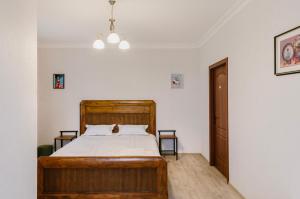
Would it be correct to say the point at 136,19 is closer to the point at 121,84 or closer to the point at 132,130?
the point at 121,84

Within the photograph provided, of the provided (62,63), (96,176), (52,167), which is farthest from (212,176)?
(62,63)

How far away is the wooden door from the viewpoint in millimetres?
3881

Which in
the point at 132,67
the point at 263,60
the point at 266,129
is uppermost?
the point at 132,67

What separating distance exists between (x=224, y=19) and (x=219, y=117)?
5.54 ft

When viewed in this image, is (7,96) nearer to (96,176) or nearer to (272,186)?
(96,176)

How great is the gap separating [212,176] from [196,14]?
2.61 meters

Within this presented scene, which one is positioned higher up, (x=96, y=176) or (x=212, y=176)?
(x=96, y=176)

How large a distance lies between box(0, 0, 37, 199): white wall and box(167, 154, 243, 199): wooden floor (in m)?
2.29

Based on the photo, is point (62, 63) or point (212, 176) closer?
point (212, 176)

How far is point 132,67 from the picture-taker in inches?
212

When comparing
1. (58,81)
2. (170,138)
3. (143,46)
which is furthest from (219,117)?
(58,81)

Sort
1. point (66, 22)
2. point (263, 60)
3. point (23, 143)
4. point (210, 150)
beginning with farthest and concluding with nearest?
point (210, 150), point (66, 22), point (263, 60), point (23, 143)

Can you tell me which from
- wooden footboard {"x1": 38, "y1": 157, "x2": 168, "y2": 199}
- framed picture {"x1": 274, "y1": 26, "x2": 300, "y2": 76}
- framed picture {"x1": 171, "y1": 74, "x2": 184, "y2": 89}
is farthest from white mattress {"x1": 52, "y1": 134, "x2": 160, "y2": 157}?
framed picture {"x1": 274, "y1": 26, "x2": 300, "y2": 76}

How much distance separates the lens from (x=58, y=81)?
17.4ft
